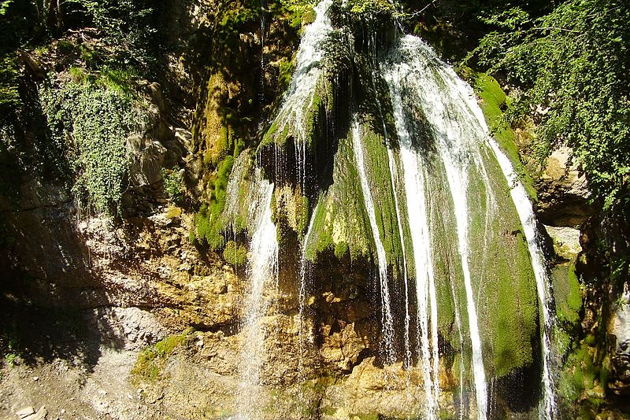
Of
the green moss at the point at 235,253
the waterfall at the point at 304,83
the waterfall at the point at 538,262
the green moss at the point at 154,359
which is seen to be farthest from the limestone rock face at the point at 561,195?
the green moss at the point at 154,359

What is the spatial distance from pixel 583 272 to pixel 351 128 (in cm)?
446

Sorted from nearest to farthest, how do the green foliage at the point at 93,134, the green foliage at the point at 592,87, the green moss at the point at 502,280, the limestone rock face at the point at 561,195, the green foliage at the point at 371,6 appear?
1. the green foliage at the point at 592,87
2. the green moss at the point at 502,280
3. the green foliage at the point at 93,134
4. the green foliage at the point at 371,6
5. the limestone rock face at the point at 561,195

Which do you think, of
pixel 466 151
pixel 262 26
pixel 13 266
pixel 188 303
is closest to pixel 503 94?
pixel 466 151

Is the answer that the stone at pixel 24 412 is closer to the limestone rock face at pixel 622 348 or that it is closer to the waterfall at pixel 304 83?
the waterfall at pixel 304 83

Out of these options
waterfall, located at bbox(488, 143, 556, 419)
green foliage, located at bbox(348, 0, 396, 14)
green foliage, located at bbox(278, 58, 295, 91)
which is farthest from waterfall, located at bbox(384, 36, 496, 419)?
green foliage, located at bbox(278, 58, 295, 91)

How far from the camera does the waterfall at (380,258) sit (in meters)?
6.54

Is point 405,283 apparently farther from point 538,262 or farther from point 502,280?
point 538,262

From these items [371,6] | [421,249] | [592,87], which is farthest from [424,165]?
[371,6]

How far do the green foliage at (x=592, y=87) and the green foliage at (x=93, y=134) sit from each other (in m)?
6.44

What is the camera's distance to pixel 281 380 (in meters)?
7.30

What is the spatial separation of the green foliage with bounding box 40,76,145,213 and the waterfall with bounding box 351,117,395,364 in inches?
148

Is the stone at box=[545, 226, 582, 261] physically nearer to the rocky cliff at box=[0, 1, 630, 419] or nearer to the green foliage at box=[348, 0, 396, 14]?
the rocky cliff at box=[0, 1, 630, 419]

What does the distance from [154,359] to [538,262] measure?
21.7 feet

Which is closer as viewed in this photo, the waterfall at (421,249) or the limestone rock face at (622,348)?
the limestone rock face at (622,348)
